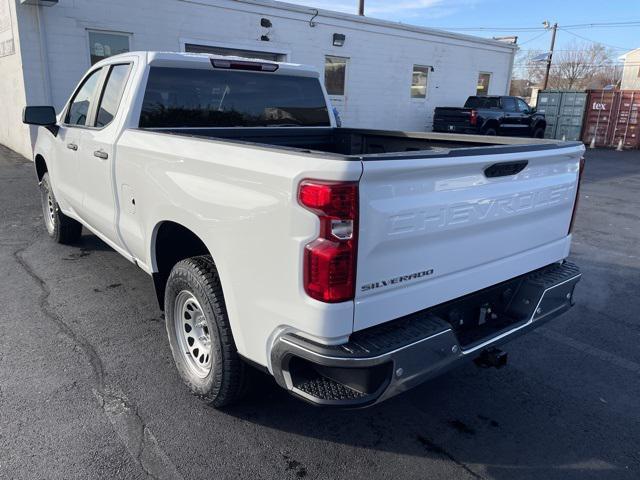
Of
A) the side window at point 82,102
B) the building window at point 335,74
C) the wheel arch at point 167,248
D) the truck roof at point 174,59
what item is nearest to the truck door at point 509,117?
the building window at point 335,74

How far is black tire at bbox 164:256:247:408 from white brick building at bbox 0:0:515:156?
10823mm

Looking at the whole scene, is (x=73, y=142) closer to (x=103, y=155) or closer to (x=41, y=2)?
(x=103, y=155)

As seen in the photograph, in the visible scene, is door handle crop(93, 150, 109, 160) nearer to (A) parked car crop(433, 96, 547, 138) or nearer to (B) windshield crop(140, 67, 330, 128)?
(B) windshield crop(140, 67, 330, 128)

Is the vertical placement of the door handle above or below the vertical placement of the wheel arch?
above

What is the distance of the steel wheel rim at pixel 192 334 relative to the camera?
123 inches

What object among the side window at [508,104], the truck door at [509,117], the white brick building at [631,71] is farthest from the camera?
the white brick building at [631,71]

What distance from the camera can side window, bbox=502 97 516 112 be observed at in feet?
64.0

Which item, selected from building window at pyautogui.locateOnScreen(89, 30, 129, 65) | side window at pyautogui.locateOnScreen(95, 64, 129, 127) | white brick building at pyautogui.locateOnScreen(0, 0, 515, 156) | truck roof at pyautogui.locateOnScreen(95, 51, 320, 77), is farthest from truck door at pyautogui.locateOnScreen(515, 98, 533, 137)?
side window at pyautogui.locateOnScreen(95, 64, 129, 127)

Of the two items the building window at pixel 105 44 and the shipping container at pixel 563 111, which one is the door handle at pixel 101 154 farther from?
the shipping container at pixel 563 111

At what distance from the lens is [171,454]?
268cm

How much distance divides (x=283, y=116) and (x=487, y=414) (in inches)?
114

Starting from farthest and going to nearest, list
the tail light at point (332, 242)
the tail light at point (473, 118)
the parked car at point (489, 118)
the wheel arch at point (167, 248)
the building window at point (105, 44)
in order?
the parked car at point (489, 118)
the tail light at point (473, 118)
the building window at point (105, 44)
the wheel arch at point (167, 248)
the tail light at point (332, 242)

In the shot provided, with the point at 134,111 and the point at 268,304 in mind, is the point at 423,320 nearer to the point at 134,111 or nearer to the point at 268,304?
the point at 268,304

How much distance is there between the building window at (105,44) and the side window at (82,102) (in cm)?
836
